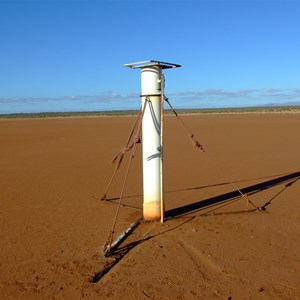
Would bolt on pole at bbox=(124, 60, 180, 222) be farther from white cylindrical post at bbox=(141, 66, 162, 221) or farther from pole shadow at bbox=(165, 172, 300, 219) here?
pole shadow at bbox=(165, 172, 300, 219)

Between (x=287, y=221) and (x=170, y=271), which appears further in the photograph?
(x=287, y=221)

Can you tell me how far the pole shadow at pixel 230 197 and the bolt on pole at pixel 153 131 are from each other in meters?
0.54

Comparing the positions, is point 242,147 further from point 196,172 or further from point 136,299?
point 136,299

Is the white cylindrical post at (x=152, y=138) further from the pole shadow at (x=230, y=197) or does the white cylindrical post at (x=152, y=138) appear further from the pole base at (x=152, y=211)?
the pole shadow at (x=230, y=197)

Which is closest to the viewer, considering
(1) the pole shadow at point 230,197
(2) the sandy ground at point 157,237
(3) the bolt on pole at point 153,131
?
(2) the sandy ground at point 157,237

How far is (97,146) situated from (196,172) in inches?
304

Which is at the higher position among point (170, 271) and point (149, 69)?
point (149, 69)

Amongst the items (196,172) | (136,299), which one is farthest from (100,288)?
(196,172)

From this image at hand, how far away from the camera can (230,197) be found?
8.17m

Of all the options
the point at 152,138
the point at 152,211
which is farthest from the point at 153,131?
the point at 152,211

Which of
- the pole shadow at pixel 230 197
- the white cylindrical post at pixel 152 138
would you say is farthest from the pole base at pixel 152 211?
the pole shadow at pixel 230 197

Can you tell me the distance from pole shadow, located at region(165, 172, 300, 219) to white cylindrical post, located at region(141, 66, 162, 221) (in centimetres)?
54

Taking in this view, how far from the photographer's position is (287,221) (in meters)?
6.60

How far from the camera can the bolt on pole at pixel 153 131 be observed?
621cm
